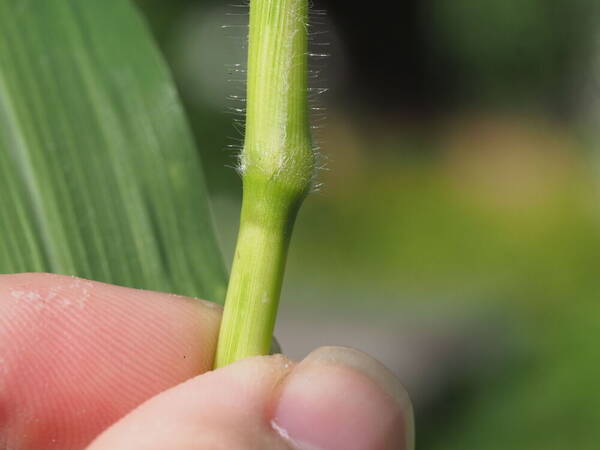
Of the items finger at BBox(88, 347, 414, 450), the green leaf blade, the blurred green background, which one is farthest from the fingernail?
the blurred green background

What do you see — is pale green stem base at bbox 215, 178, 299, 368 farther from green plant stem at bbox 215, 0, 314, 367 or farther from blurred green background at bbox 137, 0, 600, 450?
blurred green background at bbox 137, 0, 600, 450

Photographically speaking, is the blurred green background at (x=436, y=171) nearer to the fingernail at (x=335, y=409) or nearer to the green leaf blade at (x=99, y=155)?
the green leaf blade at (x=99, y=155)

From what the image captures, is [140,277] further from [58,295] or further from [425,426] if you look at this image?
[425,426]

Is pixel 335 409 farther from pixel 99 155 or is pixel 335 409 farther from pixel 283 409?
pixel 99 155

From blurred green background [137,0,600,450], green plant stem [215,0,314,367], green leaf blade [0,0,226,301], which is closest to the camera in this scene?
green plant stem [215,0,314,367]

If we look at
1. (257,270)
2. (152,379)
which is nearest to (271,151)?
(257,270)

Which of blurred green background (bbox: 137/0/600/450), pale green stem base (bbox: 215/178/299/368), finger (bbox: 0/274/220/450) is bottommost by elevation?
blurred green background (bbox: 137/0/600/450)

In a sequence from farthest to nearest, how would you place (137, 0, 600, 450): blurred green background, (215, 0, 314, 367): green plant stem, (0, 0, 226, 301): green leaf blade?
1. (137, 0, 600, 450): blurred green background
2. (0, 0, 226, 301): green leaf blade
3. (215, 0, 314, 367): green plant stem

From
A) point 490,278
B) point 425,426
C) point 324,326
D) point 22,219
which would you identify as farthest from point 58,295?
point 490,278
